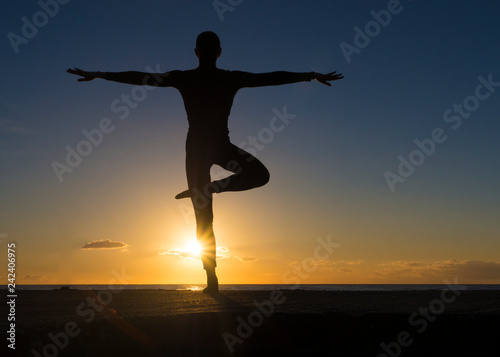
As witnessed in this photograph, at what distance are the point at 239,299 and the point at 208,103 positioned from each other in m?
2.60

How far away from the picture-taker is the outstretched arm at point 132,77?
6.69m

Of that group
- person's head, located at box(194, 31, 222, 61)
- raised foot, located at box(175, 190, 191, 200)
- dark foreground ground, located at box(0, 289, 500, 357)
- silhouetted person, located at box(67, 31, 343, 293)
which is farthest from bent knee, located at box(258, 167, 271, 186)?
dark foreground ground, located at box(0, 289, 500, 357)

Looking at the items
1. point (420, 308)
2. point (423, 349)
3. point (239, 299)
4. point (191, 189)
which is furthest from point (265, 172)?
point (423, 349)

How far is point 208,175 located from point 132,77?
166 centimetres

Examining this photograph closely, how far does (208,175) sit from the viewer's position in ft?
22.2

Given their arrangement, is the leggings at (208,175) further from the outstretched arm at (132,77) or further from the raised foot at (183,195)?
the outstretched arm at (132,77)

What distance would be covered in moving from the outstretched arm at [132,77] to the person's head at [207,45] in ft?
1.80

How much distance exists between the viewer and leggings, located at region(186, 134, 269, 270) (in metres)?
6.62

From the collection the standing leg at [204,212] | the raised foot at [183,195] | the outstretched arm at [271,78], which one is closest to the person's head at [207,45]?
the outstretched arm at [271,78]

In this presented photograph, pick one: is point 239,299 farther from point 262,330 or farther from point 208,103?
point 208,103

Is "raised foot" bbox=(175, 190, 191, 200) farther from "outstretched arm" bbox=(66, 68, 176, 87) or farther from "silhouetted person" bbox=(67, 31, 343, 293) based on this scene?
"outstretched arm" bbox=(66, 68, 176, 87)

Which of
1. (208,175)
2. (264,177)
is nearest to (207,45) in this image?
(208,175)

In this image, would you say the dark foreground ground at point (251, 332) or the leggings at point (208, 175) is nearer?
the dark foreground ground at point (251, 332)

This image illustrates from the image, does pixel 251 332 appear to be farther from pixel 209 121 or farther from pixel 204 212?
pixel 209 121
